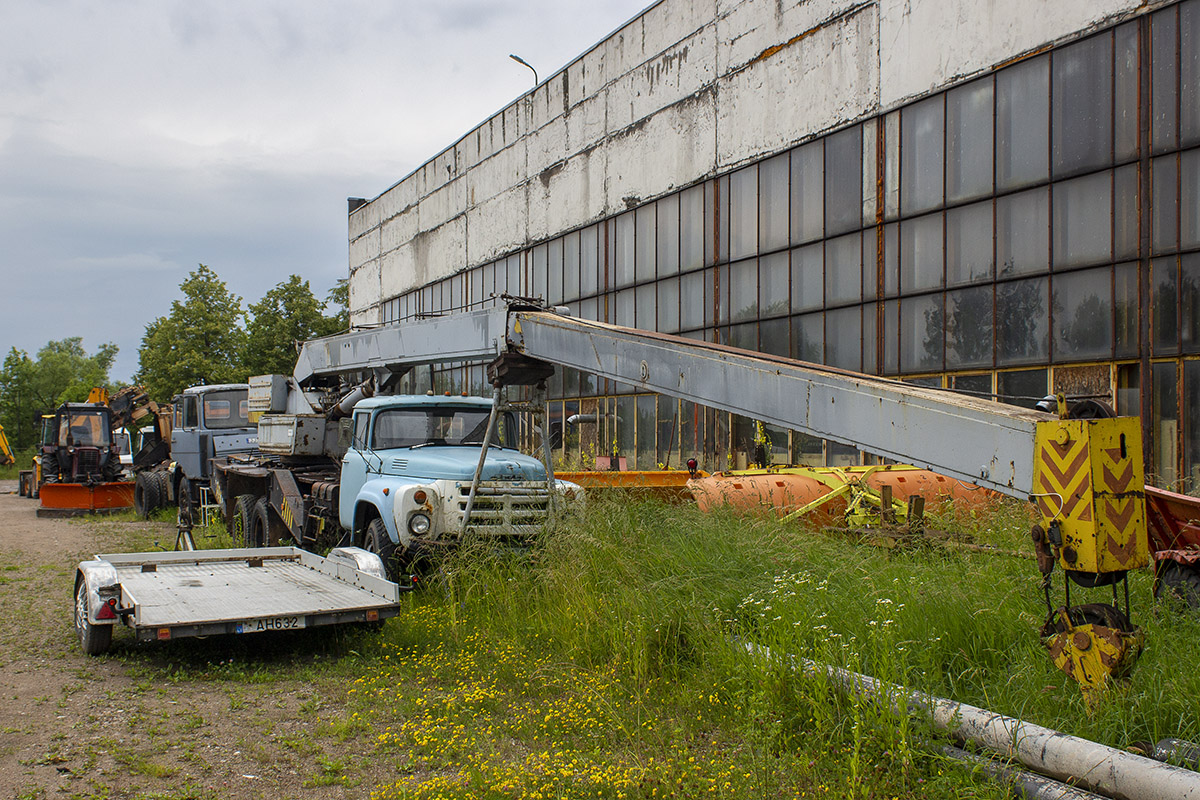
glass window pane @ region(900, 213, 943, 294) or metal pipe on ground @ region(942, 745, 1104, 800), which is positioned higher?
glass window pane @ region(900, 213, 943, 294)

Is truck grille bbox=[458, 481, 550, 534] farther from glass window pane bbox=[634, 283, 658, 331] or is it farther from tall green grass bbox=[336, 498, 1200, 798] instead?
glass window pane bbox=[634, 283, 658, 331]

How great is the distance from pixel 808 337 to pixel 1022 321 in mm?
4568

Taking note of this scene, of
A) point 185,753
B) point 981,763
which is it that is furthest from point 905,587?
point 185,753

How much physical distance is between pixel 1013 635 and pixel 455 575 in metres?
4.54

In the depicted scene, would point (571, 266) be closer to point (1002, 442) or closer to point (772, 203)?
point (772, 203)

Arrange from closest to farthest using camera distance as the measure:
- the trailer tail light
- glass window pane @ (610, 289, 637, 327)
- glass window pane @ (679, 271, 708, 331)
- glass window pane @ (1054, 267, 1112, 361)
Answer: the trailer tail light < glass window pane @ (1054, 267, 1112, 361) < glass window pane @ (679, 271, 708, 331) < glass window pane @ (610, 289, 637, 327)

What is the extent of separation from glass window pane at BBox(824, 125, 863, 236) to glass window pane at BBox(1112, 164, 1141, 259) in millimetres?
4700

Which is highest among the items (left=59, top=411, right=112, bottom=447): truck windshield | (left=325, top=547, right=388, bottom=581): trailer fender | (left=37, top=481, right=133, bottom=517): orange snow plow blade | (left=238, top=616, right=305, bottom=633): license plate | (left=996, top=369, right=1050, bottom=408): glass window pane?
(left=996, top=369, right=1050, bottom=408): glass window pane

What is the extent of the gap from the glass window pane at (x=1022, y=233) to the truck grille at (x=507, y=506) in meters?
9.48

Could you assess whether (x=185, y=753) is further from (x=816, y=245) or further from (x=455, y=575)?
(x=816, y=245)

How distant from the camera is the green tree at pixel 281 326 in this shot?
45375mm

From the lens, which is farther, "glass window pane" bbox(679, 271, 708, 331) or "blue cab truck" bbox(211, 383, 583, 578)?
"glass window pane" bbox(679, 271, 708, 331)

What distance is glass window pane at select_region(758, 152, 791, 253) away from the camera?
60.6 feet

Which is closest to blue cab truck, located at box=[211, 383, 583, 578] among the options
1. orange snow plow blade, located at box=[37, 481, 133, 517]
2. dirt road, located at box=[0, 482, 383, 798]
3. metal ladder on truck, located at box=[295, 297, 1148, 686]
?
dirt road, located at box=[0, 482, 383, 798]
